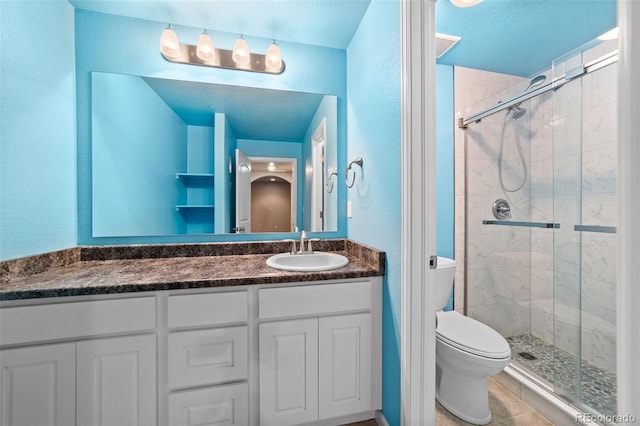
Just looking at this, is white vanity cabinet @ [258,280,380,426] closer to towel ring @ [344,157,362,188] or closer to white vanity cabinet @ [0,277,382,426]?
white vanity cabinet @ [0,277,382,426]

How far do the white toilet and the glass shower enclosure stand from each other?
458 millimetres

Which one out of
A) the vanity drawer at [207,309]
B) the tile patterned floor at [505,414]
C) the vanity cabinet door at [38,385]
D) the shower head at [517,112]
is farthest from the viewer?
the shower head at [517,112]

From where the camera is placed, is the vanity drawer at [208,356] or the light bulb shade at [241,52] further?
the light bulb shade at [241,52]

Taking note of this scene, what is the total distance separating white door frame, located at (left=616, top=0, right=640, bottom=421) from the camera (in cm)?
45

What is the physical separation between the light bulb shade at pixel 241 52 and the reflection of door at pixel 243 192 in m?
0.57

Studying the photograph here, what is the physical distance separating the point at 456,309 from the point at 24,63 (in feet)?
9.92

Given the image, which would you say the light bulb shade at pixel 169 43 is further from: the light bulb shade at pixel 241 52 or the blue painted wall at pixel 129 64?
the light bulb shade at pixel 241 52

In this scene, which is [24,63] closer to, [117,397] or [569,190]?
[117,397]

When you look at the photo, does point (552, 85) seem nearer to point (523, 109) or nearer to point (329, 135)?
point (523, 109)

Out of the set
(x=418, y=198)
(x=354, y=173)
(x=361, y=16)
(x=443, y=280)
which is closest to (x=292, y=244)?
(x=354, y=173)

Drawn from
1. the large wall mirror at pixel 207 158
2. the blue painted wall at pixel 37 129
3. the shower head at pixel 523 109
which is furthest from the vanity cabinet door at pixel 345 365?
the shower head at pixel 523 109

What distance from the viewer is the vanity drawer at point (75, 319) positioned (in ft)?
3.06

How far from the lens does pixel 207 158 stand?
162 centimetres

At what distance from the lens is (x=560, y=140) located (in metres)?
1.82
